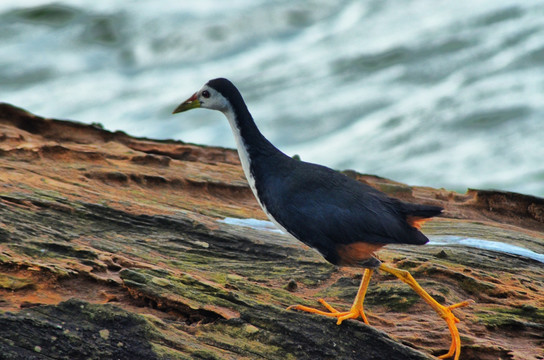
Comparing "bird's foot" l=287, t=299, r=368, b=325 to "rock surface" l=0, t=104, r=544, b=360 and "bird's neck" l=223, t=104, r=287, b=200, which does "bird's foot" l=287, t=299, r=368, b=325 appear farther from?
"bird's neck" l=223, t=104, r=287, b=200

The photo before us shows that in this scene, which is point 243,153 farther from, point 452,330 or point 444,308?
point 452,330

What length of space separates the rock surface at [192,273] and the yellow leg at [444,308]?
0.39 feet

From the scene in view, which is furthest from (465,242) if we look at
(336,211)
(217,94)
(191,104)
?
(191,104)

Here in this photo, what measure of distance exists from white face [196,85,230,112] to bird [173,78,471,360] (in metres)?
0.37

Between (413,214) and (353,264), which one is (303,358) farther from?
(413,214)

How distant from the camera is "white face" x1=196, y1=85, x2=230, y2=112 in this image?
6.69m

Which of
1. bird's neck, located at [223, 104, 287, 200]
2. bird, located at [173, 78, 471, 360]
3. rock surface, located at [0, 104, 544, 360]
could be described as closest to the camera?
rock surface, located at [0, 104, 544, 360]

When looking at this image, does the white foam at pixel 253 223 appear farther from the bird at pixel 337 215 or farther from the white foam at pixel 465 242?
the bird at pixel 337 215

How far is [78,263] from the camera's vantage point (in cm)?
587

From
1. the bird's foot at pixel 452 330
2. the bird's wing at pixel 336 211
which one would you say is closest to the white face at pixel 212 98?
the bird's wing at pixel 336 211

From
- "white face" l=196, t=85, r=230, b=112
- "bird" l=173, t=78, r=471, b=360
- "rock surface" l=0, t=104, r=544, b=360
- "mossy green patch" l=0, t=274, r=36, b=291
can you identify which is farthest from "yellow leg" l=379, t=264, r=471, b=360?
"mossy green patch" l=0, t=274, r=36, b=291

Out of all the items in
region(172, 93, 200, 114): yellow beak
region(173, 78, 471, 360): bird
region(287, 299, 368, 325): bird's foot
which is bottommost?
region(287, 299, 368, 325): bird's foot

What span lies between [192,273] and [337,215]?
125 centimetres

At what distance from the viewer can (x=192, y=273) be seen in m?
6.27
